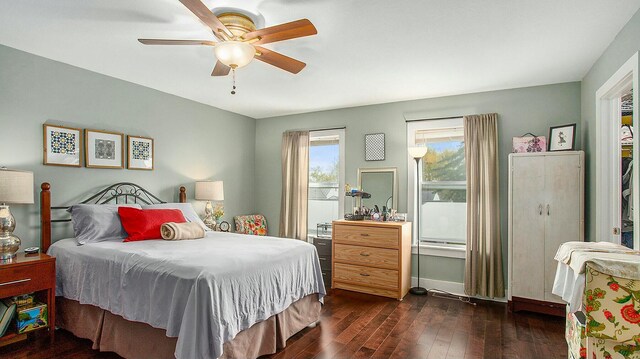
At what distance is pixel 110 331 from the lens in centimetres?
252

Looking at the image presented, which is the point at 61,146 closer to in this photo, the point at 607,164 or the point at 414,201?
the point at 414,201

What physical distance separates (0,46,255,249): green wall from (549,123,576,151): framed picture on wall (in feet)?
13.9

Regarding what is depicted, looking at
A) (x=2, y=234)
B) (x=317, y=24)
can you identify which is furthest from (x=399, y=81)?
(x=2, y=234)

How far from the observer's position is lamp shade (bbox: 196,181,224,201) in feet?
14.6

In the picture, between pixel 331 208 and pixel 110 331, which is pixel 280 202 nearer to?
pixel 331 208

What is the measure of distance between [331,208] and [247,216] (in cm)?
134

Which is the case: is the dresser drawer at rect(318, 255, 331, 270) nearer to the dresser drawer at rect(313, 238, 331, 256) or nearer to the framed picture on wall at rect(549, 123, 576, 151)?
the dresser drawer at rect(313, 238, 331, 256)

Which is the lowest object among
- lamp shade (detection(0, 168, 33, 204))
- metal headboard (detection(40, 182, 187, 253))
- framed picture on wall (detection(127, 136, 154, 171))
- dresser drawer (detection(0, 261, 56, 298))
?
dresser drawer (detection(0, 261, 56, 298))

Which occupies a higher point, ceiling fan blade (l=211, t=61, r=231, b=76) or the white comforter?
ceiling fan blade (l=211, t=61, r=231, b=76)

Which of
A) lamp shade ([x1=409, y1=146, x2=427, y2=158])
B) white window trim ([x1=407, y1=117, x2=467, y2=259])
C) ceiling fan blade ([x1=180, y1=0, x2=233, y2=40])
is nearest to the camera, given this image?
ceiling fan blade ([x1=180, y1=0, x2=233, y2=40])

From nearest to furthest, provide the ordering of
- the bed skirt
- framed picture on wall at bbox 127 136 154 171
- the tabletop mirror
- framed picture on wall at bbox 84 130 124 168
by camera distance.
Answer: the bed skirt < framed picture on wall at bbox 84 130 124 168 < framed picture on wall at bbox 127 136 154 171 < the tabletop mirror

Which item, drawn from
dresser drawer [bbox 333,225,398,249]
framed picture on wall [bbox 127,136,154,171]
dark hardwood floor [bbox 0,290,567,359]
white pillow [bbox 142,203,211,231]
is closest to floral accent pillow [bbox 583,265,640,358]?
dark hardwood floor [bbox 0,290,567,359]

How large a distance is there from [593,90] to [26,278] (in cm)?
518

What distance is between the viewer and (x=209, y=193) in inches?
175
